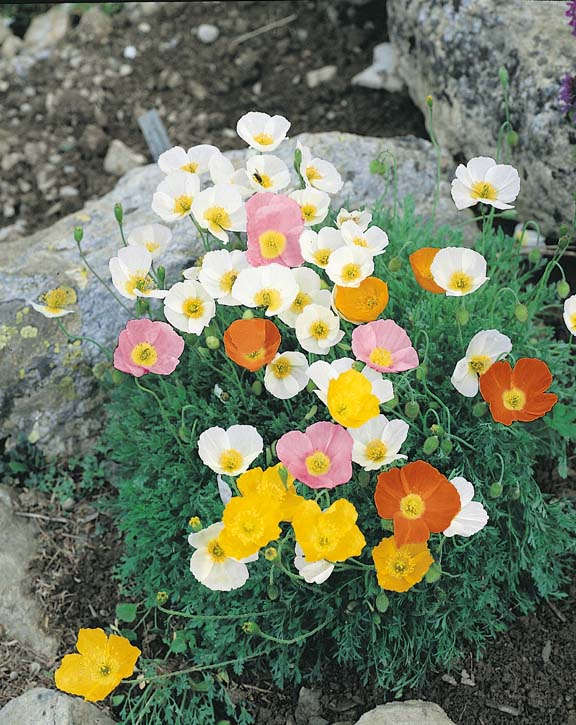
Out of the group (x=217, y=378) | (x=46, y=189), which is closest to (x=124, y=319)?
(x=217, y=378)

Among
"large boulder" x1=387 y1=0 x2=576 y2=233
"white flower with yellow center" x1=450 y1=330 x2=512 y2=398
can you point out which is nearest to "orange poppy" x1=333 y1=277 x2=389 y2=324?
"white flower with yellow center" x1=450 y1=330 x2=512 y2=398

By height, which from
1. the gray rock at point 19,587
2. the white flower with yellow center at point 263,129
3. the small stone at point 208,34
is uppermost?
the white flower with yellow center at point 263,129

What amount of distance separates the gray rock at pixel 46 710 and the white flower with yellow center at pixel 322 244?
1.31 meters

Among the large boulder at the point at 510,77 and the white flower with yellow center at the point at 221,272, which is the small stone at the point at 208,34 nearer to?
the large boulder at the point at 510,77

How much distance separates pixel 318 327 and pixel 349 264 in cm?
18

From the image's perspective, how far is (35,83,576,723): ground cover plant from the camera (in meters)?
2.01

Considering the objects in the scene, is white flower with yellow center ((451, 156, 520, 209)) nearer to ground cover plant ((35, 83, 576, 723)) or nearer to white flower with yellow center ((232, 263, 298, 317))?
ground cover plant ((35, 83, 576, 723))

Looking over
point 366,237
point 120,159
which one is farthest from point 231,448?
point 120,159

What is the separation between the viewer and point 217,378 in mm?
2662

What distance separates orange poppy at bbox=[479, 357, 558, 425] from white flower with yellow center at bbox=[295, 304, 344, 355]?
1.25 ft

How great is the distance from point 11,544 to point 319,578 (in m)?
1.24

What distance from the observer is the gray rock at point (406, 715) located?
2.22m

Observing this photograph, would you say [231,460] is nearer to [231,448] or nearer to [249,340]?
[231,448]

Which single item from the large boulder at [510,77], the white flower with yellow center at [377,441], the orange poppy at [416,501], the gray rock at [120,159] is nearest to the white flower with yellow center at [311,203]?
the white flower with yellow center at [377,441]
